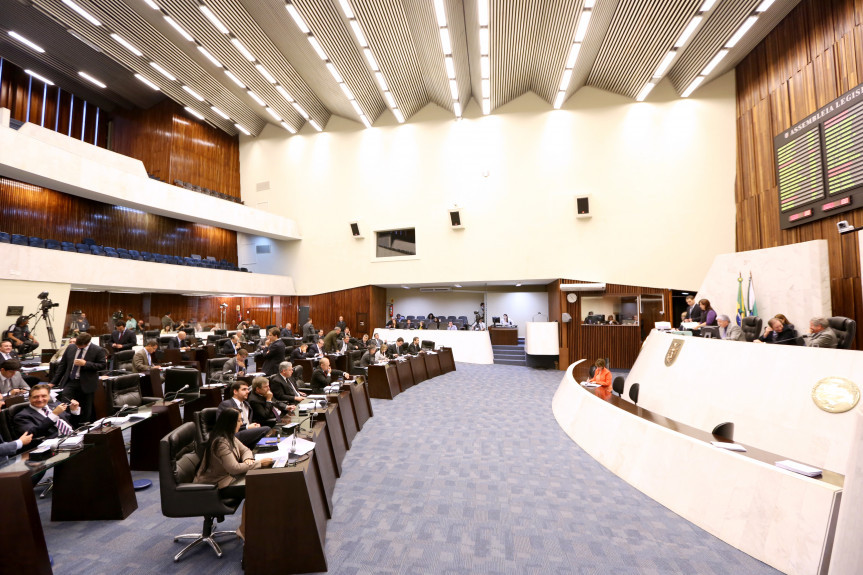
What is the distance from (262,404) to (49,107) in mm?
17670

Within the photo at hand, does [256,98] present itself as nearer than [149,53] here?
No

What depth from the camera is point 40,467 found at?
107 inches

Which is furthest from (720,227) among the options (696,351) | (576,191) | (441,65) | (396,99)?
(396,99)

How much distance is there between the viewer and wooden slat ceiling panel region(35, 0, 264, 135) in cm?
1035

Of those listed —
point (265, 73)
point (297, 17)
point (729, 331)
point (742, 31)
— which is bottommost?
point (729, 331)

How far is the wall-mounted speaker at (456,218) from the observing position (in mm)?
14109

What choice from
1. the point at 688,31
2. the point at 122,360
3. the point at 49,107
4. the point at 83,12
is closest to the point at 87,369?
the point at 122,360

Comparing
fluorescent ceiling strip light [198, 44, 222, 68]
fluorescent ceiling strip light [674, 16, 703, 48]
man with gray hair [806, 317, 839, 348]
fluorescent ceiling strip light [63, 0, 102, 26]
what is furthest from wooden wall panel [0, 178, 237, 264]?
man with gray hair [806, 317, 839, 348]

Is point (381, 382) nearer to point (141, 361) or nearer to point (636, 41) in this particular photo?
point (141, 361)

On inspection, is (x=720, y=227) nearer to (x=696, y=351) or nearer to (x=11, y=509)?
(x=696, y=351)

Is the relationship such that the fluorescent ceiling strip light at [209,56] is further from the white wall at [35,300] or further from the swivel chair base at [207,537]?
the swivel chair base at [207,537]

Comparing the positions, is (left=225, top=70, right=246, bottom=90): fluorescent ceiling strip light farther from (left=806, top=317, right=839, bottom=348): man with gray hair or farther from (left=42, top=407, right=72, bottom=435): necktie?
(left=806, top=317, right=839, bottom=348): man with gray hair

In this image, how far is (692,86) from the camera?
11.5 m

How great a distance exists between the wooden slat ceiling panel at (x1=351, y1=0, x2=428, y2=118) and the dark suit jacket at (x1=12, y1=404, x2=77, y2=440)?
9647 mm
